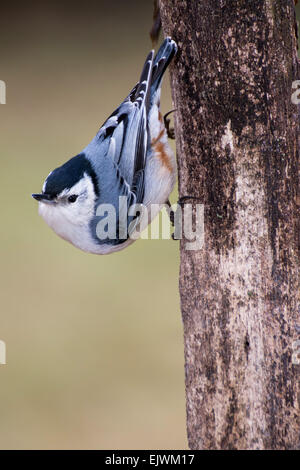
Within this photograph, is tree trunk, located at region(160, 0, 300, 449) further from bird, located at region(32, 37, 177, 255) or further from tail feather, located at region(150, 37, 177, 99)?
bird, located at region(32, 37, 177, 255)

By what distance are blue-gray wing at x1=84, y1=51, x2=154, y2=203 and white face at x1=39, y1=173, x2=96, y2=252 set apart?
0.12 m

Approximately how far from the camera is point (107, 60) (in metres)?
7.22

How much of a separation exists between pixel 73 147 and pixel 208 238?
4013mm

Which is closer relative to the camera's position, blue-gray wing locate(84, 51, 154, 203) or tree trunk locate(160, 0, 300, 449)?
tree trunk locate(160, 0, 300, 449)

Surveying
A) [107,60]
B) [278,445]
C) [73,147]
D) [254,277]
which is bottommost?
[278,445]

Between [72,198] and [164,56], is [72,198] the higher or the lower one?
the lower one

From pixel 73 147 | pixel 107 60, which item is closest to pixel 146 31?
pixel 107 60

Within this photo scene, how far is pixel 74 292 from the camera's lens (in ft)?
16.0

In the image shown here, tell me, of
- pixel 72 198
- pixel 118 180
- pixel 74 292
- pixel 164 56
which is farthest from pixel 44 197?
pixel 74 292

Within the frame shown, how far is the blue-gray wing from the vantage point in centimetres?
251

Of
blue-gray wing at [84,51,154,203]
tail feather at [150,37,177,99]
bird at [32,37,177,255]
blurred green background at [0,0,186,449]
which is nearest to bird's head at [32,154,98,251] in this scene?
bird at [32,37,177,255]

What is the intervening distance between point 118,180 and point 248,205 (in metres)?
0.60

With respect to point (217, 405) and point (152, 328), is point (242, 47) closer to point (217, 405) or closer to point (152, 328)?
point (217, 405)

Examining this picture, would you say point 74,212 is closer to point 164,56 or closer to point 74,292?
point 164,56
